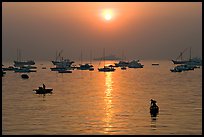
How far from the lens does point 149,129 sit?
33.2m

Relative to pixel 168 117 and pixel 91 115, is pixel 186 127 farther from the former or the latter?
pixel 91 115

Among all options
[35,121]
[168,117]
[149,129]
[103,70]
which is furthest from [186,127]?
[103,70]

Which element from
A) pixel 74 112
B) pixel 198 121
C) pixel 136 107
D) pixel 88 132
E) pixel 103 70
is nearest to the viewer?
pixel 88 132

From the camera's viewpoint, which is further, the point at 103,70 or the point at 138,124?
the point at 103,70

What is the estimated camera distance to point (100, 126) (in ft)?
115

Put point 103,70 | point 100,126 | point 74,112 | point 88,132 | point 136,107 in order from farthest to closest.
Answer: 1. point 103,70
2. point 136,107
3. point 74,112
4. point 100,126
5. point 88,132

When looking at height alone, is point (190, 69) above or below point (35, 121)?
above

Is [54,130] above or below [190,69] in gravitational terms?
below

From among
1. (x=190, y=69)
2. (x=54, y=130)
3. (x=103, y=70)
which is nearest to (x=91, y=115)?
(x=54, y=130)

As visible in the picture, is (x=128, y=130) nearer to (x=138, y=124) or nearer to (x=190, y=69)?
(x=138, y=124)

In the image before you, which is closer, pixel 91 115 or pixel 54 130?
pixel 54 130

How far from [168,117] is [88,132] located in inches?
441

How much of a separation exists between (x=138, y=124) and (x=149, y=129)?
9.26 feet

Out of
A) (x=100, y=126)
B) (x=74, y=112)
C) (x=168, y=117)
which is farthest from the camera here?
(x=74, y=112)
